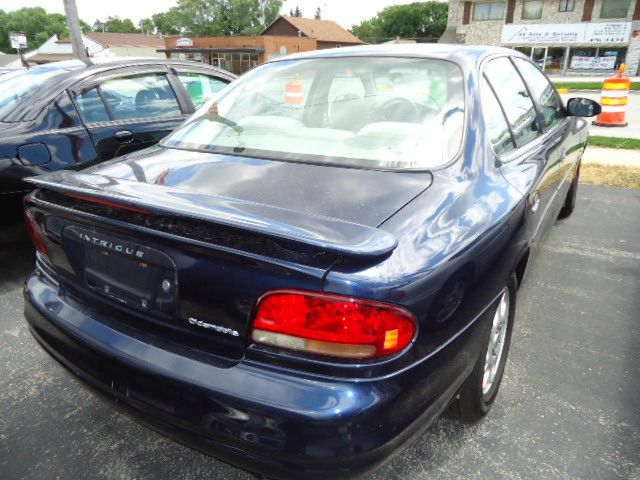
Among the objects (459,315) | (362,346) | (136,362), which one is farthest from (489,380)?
(136,362)

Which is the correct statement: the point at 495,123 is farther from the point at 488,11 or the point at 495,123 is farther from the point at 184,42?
the point at 184,42

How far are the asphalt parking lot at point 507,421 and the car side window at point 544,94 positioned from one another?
1234mm

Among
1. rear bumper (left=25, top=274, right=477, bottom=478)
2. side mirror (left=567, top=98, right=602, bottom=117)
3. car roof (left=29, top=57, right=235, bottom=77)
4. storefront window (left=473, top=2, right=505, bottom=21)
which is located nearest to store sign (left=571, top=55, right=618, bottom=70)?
storefront window (left=473, top=2, right=505, bottom=21)

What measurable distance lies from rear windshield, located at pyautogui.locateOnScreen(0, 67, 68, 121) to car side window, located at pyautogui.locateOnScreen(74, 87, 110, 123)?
29 centimetres

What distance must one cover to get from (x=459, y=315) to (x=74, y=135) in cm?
335

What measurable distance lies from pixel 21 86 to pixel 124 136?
1.01 metres

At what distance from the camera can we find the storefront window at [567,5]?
37.0 m

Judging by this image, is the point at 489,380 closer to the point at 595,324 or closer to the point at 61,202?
the point at 595,324

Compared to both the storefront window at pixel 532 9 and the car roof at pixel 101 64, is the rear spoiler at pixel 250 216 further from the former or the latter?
the storefront window at pixel 532 9

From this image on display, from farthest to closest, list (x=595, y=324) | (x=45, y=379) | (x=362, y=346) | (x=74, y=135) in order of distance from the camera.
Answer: (x=74, y=135), (x=595, y=324), (x=45, y=379), (x=362, y=346)

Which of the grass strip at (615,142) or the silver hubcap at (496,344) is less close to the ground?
the silver hubcap at (496,344)

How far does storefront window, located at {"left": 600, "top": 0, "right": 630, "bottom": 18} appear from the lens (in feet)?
117

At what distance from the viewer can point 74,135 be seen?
376 cm

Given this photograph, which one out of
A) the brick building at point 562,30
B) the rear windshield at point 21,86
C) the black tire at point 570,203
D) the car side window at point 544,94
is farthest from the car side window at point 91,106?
the brick building at point 562,30
